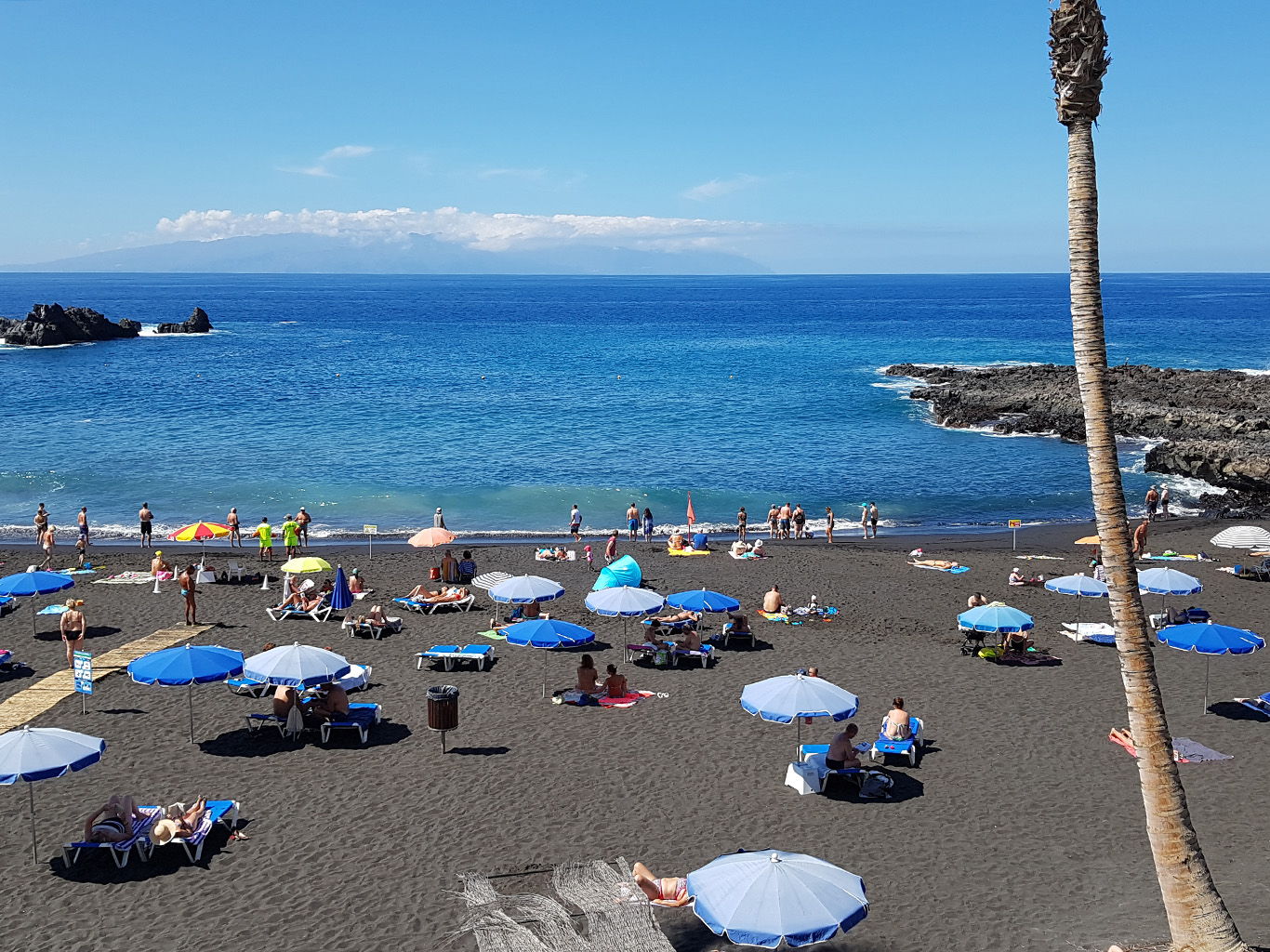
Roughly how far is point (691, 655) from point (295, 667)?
753 centimetres

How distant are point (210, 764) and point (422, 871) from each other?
4.64m

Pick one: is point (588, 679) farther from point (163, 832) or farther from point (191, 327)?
point (191, 327)

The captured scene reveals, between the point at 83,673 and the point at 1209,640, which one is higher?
the point at 1209,640

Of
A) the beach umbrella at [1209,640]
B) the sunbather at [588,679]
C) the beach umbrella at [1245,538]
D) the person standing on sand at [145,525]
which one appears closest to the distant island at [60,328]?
the person standing on sand at [145,525]

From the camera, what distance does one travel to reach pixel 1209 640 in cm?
1641

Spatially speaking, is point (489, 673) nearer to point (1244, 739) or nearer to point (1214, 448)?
point (1244, 739)

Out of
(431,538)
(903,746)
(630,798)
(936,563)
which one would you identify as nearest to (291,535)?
(431,538)

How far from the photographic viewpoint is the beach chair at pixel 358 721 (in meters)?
15.2

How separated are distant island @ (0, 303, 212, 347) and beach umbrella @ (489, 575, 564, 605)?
3952 inches

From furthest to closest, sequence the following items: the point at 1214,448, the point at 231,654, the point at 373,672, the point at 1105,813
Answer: the point at 1214,448, the point at 373,672, the point at 231,654, the point at 1105,813

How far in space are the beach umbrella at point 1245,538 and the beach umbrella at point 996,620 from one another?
9.02m

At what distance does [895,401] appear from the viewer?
69.1 m

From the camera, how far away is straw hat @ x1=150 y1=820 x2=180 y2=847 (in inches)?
456

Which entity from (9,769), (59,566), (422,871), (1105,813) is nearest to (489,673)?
(422,871)
